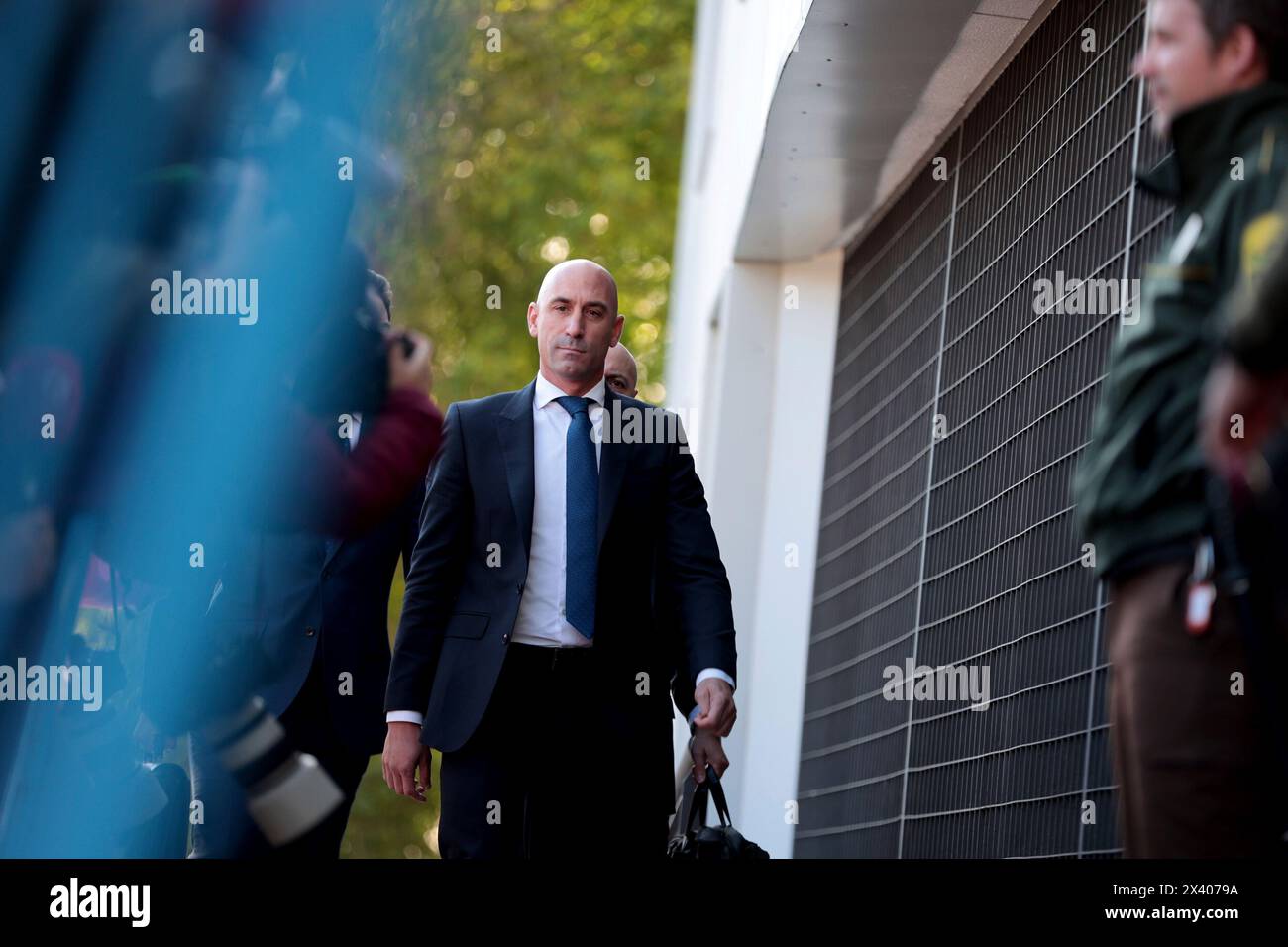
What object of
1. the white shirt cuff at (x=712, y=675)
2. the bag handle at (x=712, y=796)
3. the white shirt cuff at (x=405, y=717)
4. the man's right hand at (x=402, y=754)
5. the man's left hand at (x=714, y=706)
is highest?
the white shirt cuff at (x=712, y=675)

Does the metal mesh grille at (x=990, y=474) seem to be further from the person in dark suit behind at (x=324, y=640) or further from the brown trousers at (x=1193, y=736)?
the person in dark suit behind at (x=324, y=640)

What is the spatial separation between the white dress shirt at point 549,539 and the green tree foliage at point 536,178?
15.7 metres

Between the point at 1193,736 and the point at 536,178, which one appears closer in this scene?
the point at 1193,736

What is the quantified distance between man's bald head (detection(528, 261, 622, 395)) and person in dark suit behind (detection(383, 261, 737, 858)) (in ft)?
0.04

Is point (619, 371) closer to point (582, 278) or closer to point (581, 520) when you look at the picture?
point (582, 278)

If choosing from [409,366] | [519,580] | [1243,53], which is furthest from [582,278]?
[1243,53]

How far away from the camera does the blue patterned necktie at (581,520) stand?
19.1 ft

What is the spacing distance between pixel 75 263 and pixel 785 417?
8362mm

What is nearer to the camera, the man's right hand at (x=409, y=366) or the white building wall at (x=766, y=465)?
the man's right hand at (x=409, y=366)

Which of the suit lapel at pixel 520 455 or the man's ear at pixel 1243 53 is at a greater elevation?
the man's ear at pixel 1243 53

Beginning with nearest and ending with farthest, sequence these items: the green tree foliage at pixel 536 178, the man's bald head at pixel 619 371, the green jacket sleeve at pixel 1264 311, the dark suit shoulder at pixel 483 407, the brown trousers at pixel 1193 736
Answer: the green jacket sleeve at pixel 1264 311
the brown trousers at pixel 1193 736
the dark suit shoulder at pixel 483 407
the man's bald head at pixel 619 371
the green tree foliage at pixel 536 178

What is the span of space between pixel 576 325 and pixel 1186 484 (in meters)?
3.04

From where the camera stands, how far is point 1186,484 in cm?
353

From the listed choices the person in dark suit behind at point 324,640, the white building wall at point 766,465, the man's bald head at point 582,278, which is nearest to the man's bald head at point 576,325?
the man's bald head at point 582,278
